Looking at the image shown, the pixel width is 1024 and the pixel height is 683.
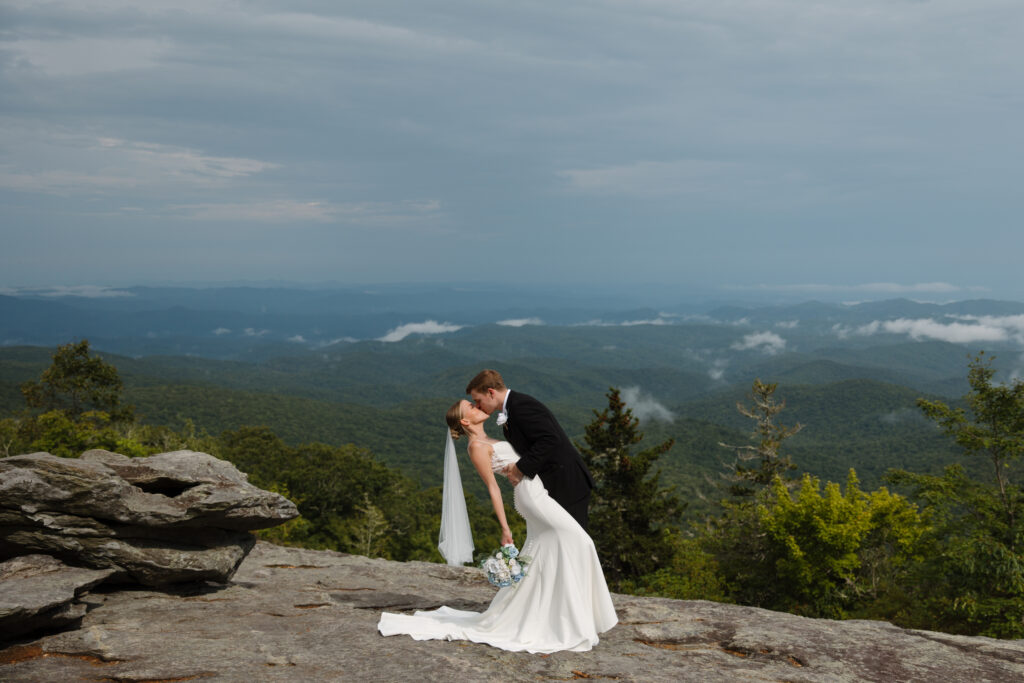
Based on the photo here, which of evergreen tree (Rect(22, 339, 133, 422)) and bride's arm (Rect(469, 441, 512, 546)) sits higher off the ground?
bride's arm (Rect(469, 441, 512, 546))

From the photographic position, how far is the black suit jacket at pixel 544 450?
27.3ft

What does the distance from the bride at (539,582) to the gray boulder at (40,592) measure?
4.63 metres

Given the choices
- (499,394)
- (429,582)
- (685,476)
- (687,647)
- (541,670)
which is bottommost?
(685,476)

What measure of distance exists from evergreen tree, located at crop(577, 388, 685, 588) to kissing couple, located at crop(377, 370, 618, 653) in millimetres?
26372

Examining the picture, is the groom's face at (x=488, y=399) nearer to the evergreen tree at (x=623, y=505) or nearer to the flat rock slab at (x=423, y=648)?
the flat rock slab at (x=423, y=648)

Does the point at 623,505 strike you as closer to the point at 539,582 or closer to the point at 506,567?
the point at 539,582

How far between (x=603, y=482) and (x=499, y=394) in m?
30.5

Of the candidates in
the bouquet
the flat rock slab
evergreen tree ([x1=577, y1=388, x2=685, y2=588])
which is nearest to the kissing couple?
the bouquet

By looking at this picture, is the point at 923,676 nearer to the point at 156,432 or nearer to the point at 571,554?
the point at 571,554

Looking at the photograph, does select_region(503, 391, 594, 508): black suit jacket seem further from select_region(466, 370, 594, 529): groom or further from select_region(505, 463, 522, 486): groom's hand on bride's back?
select_region(505, 463, 522, 486): groom's hand on bride's back

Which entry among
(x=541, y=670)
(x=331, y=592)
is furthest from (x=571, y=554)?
(x=331, y=592)

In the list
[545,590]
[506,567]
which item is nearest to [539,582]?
Answer: [545,590]

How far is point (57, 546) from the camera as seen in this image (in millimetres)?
10211

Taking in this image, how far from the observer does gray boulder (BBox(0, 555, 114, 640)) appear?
26.9 ft
